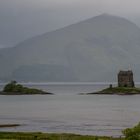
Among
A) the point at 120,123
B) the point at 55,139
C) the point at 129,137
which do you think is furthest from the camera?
the point at 120,123

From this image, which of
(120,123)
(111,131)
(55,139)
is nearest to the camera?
(55,139)

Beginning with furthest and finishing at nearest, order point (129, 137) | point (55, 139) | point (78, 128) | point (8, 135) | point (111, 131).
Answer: point (78, 128) → point (111, 131) → point (8, 135) → point (55, 139) → point (129, 137)

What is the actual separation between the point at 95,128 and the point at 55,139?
34.6 metres

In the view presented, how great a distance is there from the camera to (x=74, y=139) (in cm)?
9219

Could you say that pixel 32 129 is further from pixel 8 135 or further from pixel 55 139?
pixel 55 139

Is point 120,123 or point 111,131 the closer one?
point 111,131

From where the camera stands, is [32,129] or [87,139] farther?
[32,129]

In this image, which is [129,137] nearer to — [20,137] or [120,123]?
[20,137]

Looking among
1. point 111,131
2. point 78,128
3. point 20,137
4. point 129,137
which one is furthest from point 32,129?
point 129,137

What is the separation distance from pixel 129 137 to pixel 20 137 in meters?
34.4

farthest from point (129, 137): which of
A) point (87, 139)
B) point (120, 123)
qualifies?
point (120, 123)

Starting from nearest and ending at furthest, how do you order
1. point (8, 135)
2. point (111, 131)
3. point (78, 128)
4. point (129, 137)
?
point (129, 137) → point (8, 135) → point (111, 131) → point (78, 128)

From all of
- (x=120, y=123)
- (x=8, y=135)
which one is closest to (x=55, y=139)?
(x=8, y=135)

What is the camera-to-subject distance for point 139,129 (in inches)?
2562
